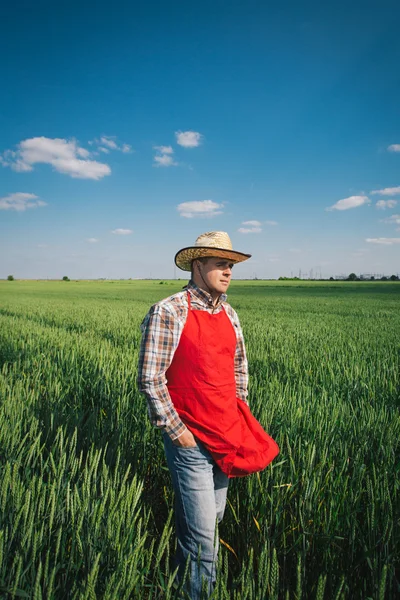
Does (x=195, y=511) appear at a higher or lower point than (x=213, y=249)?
lower

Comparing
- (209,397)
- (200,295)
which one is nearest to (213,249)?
(200,295)

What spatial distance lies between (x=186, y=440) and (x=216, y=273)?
844 mm

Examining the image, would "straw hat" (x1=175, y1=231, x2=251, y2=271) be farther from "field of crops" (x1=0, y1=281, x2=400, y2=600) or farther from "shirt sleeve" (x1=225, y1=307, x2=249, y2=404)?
"field of crops" (x1=0, y1=281, x2=400, y2=600)

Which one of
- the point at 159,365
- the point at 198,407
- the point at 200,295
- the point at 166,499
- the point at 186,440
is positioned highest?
the point at 200,295

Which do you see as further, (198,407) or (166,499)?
(166,499)

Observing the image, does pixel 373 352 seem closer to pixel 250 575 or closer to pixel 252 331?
pixel 252 331

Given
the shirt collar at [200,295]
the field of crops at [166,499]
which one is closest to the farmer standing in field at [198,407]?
the shirt collar at [200,295]

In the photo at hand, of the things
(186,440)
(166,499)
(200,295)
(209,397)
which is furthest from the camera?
(166,499)

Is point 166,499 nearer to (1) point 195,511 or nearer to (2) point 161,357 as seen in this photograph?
(1) point 195,511

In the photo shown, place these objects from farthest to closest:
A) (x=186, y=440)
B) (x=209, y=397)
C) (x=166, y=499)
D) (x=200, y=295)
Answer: (x=166, y=499), (x=200, y=295), (x=209, y=397), (x=186, y=440)

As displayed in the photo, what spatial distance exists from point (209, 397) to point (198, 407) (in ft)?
0.24

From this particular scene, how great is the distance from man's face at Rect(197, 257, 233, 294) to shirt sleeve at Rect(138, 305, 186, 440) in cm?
31

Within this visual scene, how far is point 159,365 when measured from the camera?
5.38 feet

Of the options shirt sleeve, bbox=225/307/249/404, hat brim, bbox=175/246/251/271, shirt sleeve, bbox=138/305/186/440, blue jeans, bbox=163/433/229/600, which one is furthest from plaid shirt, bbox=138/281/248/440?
shirt sleeve, bbox=225/307/249/404
